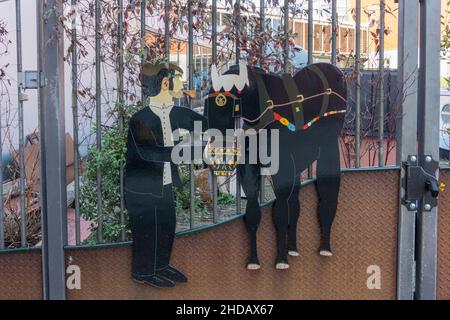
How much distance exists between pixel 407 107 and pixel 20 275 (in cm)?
298

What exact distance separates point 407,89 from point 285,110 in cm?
87

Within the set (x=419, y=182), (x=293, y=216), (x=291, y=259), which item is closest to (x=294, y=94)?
(x=293, y=216)

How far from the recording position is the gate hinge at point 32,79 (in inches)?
142

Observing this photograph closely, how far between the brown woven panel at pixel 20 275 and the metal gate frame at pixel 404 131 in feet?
0.25

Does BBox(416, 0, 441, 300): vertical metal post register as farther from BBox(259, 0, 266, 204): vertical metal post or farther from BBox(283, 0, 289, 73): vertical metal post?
BBox(259, 0, 266, 204): vertical metal post

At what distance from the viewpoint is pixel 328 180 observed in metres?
3.70

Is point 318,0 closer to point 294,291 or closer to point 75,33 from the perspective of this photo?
point 75,33

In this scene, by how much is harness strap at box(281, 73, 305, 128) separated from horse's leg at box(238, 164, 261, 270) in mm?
447

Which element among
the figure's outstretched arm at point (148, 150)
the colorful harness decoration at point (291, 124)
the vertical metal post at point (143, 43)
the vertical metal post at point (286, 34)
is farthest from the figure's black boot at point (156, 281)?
the vertical metal post at point (286, 34)

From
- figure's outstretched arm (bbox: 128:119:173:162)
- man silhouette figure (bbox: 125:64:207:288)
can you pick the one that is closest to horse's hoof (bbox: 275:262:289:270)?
man silhouette figure (bbox: 125:64:207:288)

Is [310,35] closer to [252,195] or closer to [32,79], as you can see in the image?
[252,195]

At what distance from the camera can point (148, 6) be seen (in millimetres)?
3664
